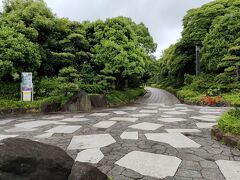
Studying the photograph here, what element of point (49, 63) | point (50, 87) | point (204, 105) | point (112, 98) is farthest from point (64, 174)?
point (204, 105)

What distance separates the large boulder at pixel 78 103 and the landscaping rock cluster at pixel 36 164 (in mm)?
6364

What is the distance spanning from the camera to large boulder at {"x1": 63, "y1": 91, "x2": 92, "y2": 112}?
27.1ft

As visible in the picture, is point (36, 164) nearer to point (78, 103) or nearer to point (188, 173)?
point (188, 173)

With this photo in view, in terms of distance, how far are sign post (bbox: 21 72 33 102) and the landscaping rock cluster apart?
6.68 meters

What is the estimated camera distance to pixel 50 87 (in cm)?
914

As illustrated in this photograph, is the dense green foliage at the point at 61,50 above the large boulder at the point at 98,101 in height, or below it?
above

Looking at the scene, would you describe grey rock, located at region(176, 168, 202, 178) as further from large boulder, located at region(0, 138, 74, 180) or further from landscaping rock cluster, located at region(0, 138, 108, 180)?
large boulder, located at region(0, 138, 74, 180)

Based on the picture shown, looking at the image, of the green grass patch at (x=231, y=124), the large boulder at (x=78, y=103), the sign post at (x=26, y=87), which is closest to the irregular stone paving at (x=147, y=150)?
the green grass patch at (x=231, y=124)

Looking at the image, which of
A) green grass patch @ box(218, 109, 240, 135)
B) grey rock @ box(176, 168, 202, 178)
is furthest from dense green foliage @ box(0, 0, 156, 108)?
grey rock @ box(176, 168, 202, 178)

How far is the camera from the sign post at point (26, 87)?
26.1ft

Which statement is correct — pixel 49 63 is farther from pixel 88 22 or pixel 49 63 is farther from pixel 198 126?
pixel 198 126

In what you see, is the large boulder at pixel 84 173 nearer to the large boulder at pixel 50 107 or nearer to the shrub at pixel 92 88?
the large boulder at pixel 50 107

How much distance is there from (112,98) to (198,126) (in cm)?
575

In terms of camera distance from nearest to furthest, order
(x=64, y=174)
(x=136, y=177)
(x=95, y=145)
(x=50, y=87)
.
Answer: (x=64, y=174)
(x=136, y=177)
(x=95, y=145)
(x=50, y=87)
